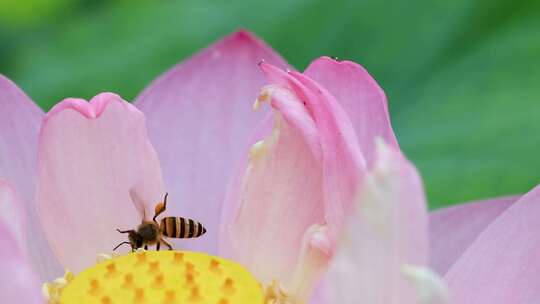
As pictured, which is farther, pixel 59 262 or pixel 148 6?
pixel 148 6

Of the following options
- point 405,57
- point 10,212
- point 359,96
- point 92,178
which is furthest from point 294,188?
point 405,57

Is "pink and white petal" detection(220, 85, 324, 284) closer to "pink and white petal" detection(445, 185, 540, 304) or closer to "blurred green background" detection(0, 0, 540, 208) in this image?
"pink and white petal" detection(445, 185, 540, 304)

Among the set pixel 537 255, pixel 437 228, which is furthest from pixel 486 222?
pixel 537 255

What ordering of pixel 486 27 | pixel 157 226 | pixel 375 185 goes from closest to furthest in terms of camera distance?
pixel 375 185 < pixel 157 226 < pixel 486 27

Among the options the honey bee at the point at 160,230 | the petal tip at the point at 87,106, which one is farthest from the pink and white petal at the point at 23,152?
the petal tip at the point at 87,106

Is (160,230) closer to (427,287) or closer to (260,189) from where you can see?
(260,189)

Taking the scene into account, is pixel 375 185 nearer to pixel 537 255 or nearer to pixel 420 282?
pixel 420 282

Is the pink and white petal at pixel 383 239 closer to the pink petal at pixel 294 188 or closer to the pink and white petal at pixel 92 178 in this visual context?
the pink petal at pixel 294 188

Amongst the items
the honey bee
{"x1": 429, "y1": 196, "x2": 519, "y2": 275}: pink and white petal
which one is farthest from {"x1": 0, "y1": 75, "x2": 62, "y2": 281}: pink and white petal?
{"x1": 429, "y1": 196, "x2": 519, "y2": 275}: pink and white petal
